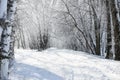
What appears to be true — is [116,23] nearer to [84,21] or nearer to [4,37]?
[4,37]

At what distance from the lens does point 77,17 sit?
25.1 metres

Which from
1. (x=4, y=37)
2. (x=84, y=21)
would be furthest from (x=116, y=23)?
(x=84, y=21)

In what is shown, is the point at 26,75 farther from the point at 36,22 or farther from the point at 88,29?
the point at 36,22

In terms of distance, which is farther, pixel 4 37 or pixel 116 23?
pixel 116 23

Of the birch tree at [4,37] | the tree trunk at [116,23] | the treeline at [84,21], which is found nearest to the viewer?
the birch tree at [4,37]

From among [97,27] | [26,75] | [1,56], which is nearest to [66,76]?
[26,75]

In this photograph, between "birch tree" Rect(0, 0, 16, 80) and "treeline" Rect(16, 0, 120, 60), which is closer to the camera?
"birch tree" Rect(0, 0, 16, 80)

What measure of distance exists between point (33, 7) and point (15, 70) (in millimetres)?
29668

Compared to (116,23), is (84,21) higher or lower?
higher

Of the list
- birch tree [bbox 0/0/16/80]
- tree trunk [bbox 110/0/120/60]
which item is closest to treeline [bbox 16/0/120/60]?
tree trunk [bbox 110/0/120/60]

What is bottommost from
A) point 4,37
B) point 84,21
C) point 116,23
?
point 4,37

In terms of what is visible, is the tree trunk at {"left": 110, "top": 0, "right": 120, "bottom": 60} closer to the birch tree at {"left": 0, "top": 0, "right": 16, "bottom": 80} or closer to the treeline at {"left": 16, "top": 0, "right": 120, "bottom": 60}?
the treeline at {"left": 16, "top": 0, "right": 120, "bottom": 60}

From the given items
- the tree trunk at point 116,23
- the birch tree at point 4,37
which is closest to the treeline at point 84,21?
the tree trunk at point 116,23

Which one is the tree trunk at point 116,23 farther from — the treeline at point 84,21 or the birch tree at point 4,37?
the birch tree at point 4,37
